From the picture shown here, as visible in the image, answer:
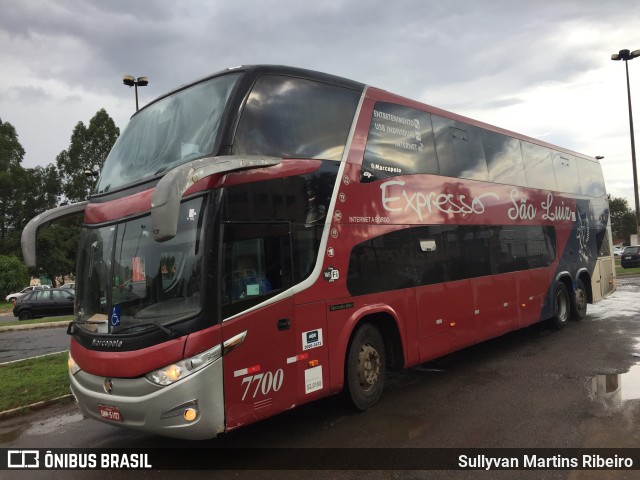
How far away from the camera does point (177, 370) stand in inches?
168

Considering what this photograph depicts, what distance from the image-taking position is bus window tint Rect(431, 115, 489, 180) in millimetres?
7836

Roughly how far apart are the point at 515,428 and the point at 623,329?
7.26 metres

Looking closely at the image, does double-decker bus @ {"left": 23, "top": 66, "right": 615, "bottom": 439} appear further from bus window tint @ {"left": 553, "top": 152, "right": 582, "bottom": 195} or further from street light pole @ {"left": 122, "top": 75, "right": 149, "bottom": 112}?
street light pole @ {"left": 122, "top": 75, "right": 149, "bottom": 112}

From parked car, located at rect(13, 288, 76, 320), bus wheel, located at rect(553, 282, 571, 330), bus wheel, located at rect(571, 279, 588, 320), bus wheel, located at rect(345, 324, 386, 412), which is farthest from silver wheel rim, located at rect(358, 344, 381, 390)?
parked car, located at rect(13, 288, 76, 320)

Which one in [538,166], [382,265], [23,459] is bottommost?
[23,459]

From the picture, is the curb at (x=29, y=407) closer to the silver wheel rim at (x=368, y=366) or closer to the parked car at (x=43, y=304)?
the silver wheel rim at (x=368, y=366)

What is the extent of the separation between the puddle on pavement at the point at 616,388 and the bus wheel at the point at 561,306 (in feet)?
12.0

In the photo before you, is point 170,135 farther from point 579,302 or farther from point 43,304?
point 43,304

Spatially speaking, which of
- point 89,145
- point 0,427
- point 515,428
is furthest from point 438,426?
point 89,145

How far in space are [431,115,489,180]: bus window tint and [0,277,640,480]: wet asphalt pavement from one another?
131 inches

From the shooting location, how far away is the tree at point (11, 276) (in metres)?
37.7

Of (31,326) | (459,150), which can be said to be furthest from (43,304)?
(459,150)

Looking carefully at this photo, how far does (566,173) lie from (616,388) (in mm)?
6818

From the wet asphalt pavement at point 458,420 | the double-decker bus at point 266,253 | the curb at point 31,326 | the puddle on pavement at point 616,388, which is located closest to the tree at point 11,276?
the curb at point 31,326
